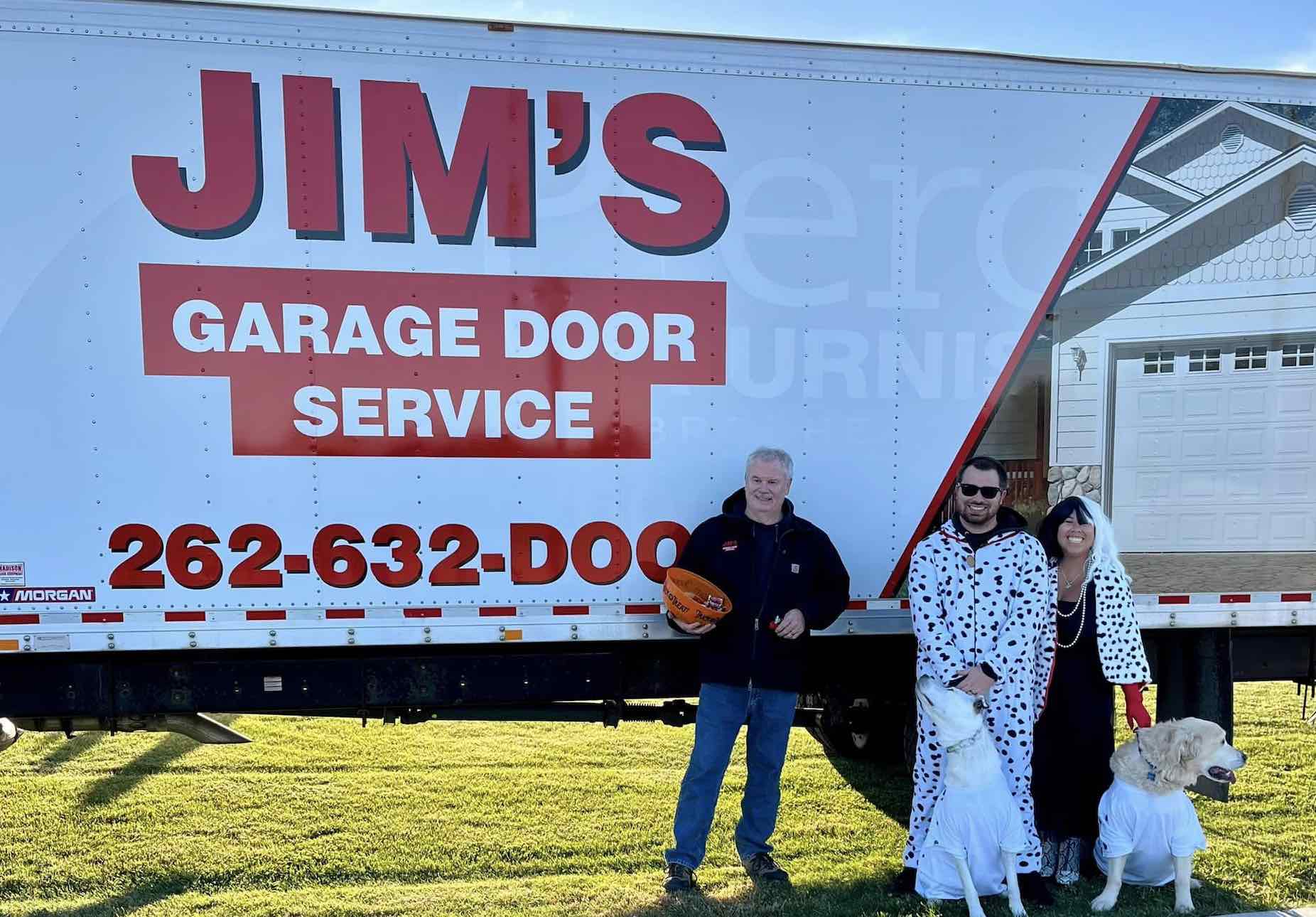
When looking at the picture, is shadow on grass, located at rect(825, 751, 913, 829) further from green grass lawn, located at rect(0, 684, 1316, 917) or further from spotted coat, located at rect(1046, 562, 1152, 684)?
Answer: spotted coat, located at rect(1046, 562, 1152, 684)

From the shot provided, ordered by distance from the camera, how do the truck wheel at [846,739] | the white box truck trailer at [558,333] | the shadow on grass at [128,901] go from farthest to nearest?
the truck wheel at [846,739], the shadow on grass at [128,901], the white box truck trailer at [558,333]

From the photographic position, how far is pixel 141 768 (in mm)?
4320

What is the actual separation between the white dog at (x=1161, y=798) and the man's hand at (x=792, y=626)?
50.8 inches

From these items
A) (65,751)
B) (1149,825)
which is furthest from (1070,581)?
(65,751)

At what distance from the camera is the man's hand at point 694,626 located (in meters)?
2.79

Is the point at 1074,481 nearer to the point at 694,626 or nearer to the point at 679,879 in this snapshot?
the point at 694,626

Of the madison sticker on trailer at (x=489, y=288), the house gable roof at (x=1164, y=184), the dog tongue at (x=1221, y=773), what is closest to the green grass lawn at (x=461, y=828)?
the dog tongue at (x=1221, y=773)

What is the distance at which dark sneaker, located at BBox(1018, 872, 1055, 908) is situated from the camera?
2.84 meters

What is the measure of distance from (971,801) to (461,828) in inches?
91.6

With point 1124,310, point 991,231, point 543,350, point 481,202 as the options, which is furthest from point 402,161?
point 1124,310

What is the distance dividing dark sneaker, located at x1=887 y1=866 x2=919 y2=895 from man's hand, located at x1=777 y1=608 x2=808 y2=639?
41.5 inches

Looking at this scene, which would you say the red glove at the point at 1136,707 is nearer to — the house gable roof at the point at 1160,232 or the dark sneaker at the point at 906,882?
the dark sneaker at the point at 906,882

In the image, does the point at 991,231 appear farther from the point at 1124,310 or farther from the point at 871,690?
the point at 871,690

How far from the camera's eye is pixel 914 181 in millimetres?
2959
